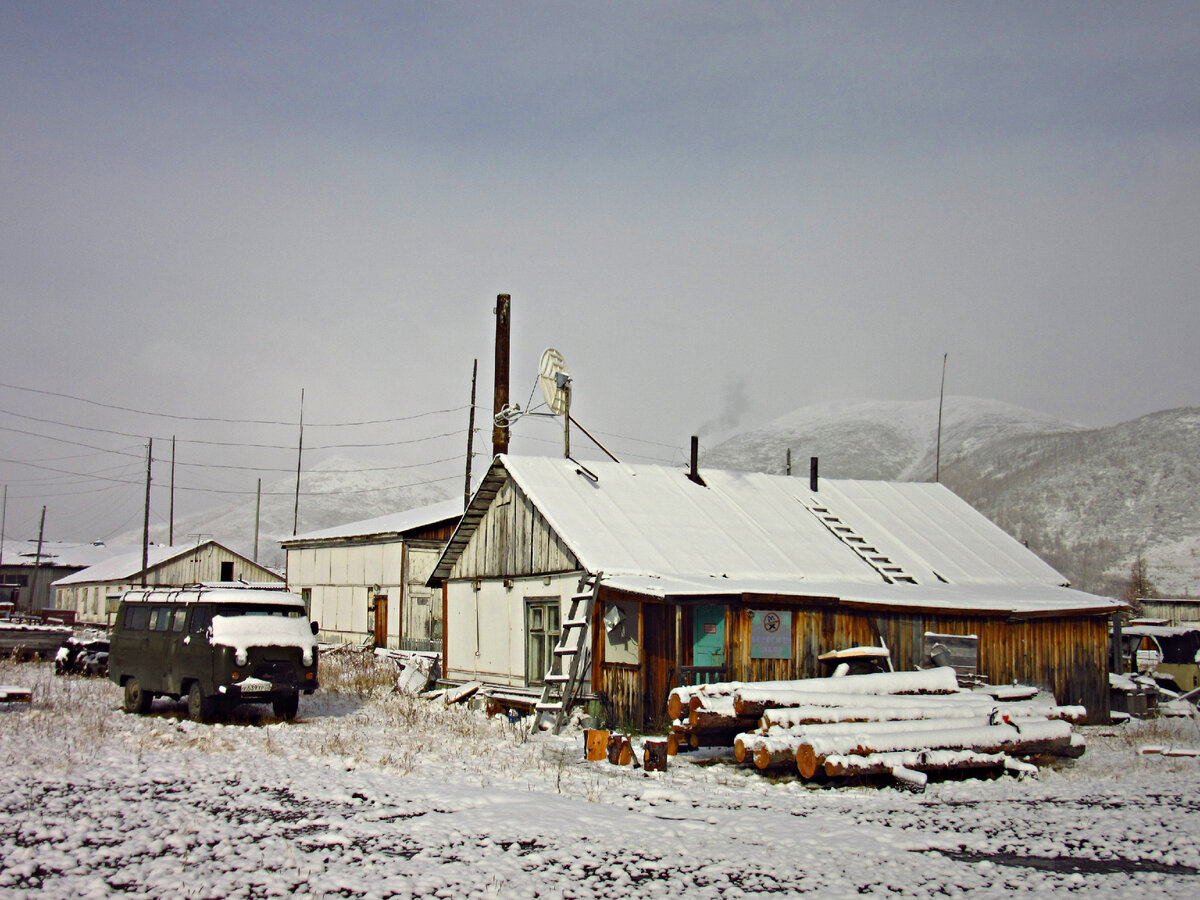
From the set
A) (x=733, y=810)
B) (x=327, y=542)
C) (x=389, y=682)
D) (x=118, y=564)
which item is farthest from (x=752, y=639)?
(x=118, y=564)

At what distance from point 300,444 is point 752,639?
5018 cm

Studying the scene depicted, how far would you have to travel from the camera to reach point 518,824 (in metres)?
10.4

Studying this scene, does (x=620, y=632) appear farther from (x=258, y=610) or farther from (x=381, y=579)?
(x=381, y=579)

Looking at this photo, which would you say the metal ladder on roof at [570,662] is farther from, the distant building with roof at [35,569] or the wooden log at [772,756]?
the distant building with roof at [35,569]

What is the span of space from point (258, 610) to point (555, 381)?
34.8ft

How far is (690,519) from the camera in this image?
24.1m

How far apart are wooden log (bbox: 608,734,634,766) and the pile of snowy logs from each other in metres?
0.89

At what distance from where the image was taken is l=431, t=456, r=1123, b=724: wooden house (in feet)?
63.4

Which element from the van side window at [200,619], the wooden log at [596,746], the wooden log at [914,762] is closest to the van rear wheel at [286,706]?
the van side window at [200,619]

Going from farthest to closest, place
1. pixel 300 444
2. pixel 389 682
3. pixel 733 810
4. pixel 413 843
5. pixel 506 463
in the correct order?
1. pixel 300 444
2. pixel 389 682
3. pixel 506 463
4. pixel 733 810
5. pixel 413 843

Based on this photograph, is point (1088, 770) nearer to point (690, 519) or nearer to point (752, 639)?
point (752, 639)

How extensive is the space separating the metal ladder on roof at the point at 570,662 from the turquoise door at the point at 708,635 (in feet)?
6.75

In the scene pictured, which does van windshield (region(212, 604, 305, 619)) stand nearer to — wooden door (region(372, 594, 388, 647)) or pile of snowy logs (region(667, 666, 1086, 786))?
pile of snowy logs (region(667, 666, 1086, 786))

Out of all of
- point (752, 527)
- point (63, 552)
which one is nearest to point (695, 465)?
point (752, 527)
